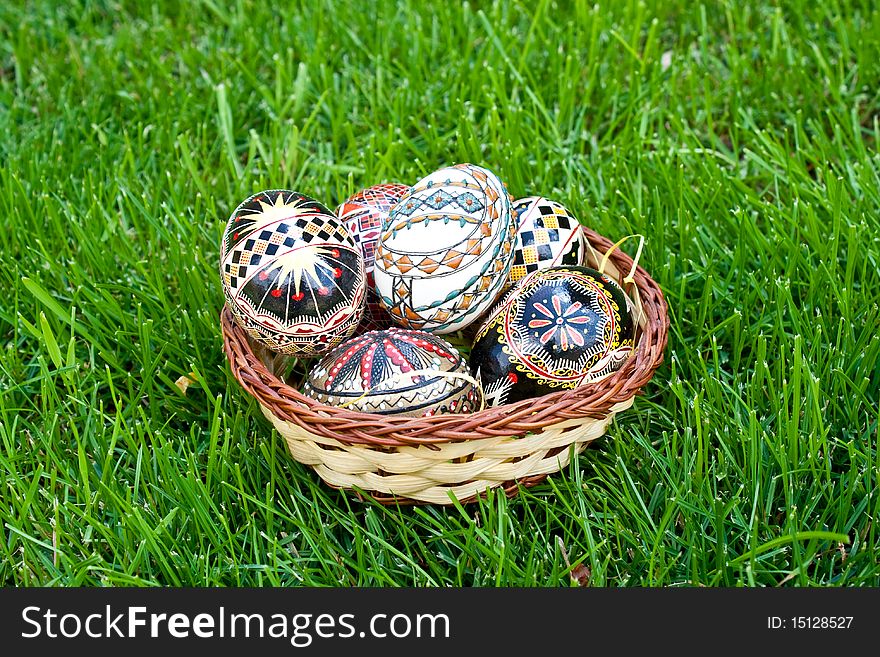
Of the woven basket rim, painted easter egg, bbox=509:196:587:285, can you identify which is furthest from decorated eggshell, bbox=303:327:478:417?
painted easter egg, bbox=509:196:587:285

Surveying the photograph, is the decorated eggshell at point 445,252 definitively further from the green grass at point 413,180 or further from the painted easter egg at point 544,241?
the green grass at point 413,180

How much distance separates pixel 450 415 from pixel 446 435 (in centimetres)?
4

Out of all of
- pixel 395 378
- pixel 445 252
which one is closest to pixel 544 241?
pixel 445 252

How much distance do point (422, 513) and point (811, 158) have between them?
1523 millimetres

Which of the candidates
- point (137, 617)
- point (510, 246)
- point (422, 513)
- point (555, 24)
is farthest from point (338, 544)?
point (555, 24)

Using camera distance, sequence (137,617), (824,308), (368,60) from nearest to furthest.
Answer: (137,617)
(824,308)
(368,60)

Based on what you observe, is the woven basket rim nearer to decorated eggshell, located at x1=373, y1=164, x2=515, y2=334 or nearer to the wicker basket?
the wicker basket

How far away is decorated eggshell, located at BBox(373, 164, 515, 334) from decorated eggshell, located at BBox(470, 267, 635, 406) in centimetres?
8

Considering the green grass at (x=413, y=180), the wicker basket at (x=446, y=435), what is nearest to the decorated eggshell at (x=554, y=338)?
the wicker basket at (x=446, y=435)

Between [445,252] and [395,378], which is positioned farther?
[445,252]

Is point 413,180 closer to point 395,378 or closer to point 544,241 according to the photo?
point 544,241

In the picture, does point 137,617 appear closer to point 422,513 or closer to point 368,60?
point 422,513

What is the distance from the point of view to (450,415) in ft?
5.28

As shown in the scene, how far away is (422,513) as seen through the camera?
177 centimetres
